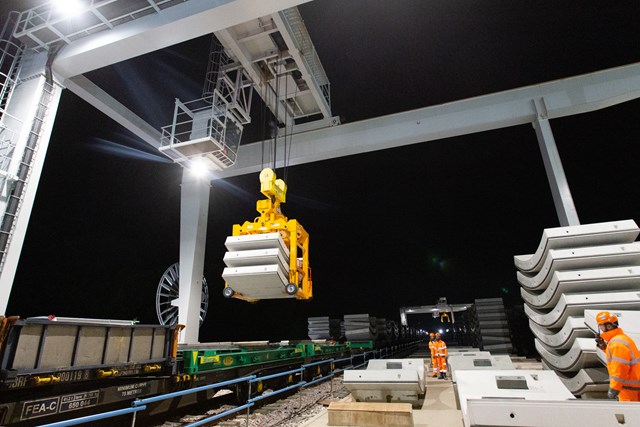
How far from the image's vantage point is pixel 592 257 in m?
5.98

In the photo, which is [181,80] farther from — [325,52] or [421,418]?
[421,418]

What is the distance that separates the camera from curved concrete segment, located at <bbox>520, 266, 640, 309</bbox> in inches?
227

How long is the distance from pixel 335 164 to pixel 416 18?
8.39 metres

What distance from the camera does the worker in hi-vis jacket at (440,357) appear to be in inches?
394

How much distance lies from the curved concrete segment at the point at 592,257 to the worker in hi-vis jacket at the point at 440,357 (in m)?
4.67

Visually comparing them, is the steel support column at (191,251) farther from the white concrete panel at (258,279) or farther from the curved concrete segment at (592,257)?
the curved concrete segment at (592,257)

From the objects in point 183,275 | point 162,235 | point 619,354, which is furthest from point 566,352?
point 162,235

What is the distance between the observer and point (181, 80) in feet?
36.8

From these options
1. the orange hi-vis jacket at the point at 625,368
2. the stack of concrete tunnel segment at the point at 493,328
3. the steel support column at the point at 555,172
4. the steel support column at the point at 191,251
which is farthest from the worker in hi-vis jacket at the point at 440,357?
the steel support column at the point at 191,251

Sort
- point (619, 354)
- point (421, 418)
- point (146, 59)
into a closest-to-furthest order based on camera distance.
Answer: point (619, 354)
point (421, 418)
point (146, 59)

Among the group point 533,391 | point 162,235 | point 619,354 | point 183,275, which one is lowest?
point 533,391

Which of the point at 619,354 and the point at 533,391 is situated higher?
the point at 619,354

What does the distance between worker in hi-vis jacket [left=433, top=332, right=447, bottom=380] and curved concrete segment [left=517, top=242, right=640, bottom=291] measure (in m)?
4.67

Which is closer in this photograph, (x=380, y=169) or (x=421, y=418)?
(x=421, y=418)
